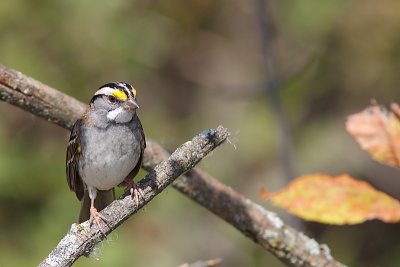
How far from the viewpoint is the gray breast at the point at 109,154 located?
3.87m

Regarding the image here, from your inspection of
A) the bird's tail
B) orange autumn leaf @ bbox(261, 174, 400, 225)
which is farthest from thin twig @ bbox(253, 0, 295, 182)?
orange autumn leaf @ bbox(261, 174, 400, 225)

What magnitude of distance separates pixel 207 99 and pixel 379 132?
12.9ft

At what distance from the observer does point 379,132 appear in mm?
3053

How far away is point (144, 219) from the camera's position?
20.7ft

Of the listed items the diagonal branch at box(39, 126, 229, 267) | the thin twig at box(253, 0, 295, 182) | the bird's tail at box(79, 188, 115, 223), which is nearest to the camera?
the diagonal branch at box(39, 126, 229, 267)

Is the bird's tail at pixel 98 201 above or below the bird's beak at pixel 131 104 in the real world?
below

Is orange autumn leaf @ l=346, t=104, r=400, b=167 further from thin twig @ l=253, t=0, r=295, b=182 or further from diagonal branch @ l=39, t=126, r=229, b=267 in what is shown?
thin twig @ l=253, t=0, r=295, b=182

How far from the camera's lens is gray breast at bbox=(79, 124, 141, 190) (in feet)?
12.7

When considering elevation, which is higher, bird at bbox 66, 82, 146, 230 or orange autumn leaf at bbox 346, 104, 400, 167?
bird at bbox 66, 82, 146, 230

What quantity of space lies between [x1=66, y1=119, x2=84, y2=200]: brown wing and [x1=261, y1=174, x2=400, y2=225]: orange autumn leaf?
112 cm

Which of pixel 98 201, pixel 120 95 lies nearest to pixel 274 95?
pixel 98 201

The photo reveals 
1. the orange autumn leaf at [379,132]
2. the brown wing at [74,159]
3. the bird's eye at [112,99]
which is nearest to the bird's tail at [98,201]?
the brown wing at [74,159]

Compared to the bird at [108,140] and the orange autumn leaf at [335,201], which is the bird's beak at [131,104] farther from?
the orange autumn leaf at [335,201]

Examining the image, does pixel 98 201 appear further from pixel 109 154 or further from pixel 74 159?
pixel 109 154
